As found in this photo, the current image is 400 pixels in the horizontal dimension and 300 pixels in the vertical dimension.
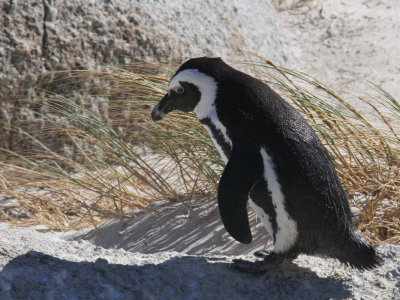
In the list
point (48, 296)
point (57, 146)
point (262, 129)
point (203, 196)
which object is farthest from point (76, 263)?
point (57, 146)

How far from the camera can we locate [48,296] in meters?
1.93

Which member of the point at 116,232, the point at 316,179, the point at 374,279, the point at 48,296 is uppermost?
the point at 316,179

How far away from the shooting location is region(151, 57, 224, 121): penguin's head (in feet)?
7.00

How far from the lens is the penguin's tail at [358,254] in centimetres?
205

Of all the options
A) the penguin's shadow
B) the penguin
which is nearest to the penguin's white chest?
the penguin

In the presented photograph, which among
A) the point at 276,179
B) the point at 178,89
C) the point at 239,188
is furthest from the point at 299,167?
the point at 178,89

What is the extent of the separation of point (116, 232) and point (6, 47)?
1428 mm

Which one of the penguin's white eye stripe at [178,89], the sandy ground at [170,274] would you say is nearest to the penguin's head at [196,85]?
the penguin's white eye stripe at [178,89]

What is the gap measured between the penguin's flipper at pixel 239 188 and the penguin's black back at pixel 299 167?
50 millimetres

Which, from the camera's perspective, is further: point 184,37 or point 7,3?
point 184,37

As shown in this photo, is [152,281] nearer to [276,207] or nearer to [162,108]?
[276,207]

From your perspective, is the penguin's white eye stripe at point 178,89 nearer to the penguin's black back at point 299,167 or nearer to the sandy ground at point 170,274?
the penguin's black back at point 299,167

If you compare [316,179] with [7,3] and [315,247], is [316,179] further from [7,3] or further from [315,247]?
[7,3]

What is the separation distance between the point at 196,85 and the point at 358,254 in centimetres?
70
